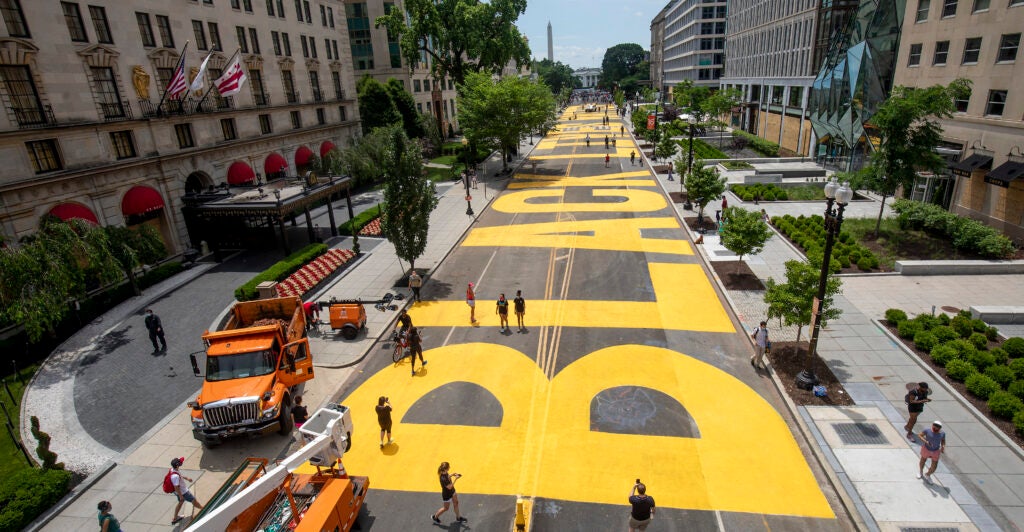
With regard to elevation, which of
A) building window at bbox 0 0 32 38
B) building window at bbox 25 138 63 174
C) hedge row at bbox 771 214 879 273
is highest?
building window at bbox 0 0 32 38

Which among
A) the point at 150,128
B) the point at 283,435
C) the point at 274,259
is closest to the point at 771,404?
the point at 283,435

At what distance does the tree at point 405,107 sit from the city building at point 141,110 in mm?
14711

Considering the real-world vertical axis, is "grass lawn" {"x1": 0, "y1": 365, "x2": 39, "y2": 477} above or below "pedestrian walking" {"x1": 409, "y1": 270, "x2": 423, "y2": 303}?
below

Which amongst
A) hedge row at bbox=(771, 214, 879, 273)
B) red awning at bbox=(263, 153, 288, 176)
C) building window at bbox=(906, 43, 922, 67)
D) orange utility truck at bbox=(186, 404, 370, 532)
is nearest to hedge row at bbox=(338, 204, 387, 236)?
red awning at bbox=(263, 153, 288, 176)

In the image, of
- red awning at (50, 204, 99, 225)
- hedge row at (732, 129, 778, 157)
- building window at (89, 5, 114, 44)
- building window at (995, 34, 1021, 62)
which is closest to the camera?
red awning at (50, 204, 99, 225)

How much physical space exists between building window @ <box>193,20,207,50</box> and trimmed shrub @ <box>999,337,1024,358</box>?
43720 millimetres

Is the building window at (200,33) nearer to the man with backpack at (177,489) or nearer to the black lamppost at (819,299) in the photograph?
the man with backpack at (177,489)

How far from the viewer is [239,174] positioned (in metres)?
36.8

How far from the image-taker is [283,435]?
1485 centimetres

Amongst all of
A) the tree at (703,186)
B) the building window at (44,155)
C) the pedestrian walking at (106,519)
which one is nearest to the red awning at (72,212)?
the building window at (44,155)

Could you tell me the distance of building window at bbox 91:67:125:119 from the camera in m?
27.2

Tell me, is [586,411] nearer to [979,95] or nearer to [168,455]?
[168,455]

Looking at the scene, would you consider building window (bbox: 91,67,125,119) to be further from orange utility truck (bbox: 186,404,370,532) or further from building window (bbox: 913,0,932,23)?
building window (bbox: 913,0,932,23)

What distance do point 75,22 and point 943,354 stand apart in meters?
40.1
